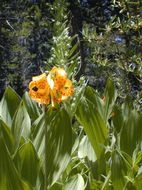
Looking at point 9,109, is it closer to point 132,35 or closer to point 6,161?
point 6,161

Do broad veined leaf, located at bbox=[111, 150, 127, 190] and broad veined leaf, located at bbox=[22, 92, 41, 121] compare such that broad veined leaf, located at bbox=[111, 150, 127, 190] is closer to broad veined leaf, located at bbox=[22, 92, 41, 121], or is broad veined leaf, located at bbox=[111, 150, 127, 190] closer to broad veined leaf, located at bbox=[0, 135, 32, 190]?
broad veined leaf, located at bbox=[0, 135, 32, 190]

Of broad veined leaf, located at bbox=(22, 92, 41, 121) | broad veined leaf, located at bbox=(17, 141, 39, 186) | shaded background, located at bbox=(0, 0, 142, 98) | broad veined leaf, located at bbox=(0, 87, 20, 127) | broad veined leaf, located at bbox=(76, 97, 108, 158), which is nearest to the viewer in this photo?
broad veined leaf, located at bbox=(17, 141, 39, 186)

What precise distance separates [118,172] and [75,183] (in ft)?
0.60

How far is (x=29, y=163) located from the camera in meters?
1.69

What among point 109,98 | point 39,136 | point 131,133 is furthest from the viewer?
point 109,98

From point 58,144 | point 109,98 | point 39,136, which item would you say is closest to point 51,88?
point 58,144

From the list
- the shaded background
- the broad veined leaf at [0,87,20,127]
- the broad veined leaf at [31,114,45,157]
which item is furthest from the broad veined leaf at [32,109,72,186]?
the shaded background

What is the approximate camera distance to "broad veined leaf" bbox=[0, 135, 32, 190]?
4.92 feet

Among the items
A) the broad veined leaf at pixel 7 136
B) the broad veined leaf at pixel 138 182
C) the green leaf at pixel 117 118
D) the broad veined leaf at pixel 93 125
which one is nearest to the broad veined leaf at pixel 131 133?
the broad veined leaf at pixel 93 125

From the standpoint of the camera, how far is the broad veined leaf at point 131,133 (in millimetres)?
2150

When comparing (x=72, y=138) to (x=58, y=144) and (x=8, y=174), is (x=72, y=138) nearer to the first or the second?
(x=58, y=144)

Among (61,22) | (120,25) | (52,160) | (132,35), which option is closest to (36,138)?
(52,160)

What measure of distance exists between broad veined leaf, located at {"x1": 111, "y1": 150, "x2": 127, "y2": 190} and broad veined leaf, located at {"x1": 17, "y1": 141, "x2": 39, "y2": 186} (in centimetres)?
32

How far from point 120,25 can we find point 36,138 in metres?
1.73
